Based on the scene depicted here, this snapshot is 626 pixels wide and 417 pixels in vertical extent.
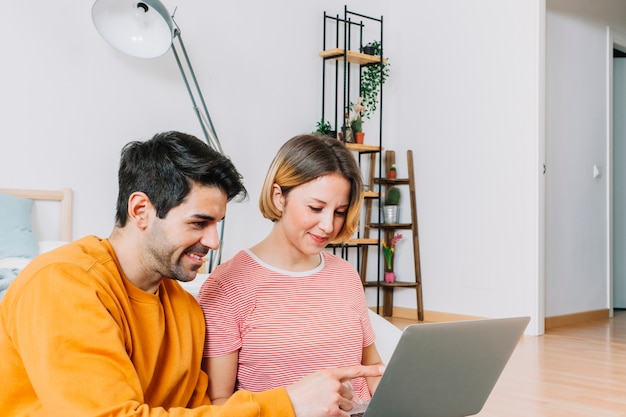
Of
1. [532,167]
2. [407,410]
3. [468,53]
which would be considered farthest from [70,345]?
[468,53]

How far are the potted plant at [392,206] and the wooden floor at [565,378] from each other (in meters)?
1.31

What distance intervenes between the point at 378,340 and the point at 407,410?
32.2 inches

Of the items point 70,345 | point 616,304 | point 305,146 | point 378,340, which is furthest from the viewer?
point 616,304

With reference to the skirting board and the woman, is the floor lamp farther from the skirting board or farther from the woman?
the skirting board

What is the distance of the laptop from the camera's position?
1.04 meters

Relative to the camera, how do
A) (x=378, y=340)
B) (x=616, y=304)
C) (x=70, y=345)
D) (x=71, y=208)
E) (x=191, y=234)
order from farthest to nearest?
(x=616, y=304) → (x=71, y=208) → (x=378, y=340) → (x=191, y=234) → (x=70, y=345)

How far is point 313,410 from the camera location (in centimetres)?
Result: 97

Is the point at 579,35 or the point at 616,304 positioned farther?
the point at 616,304

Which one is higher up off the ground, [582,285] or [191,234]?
[191,234]

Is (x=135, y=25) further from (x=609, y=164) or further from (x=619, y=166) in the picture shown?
(x=619, y=166)

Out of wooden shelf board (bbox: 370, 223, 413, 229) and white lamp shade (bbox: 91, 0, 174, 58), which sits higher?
white lamp shade (bbox: 91, 0, 174, 58)

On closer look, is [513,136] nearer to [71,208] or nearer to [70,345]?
[71,208]

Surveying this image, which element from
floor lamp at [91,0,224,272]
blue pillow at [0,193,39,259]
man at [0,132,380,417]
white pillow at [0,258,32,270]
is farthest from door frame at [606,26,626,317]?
man at [0,132,380,417]

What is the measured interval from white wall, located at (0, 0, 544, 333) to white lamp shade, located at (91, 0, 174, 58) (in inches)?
13.9
